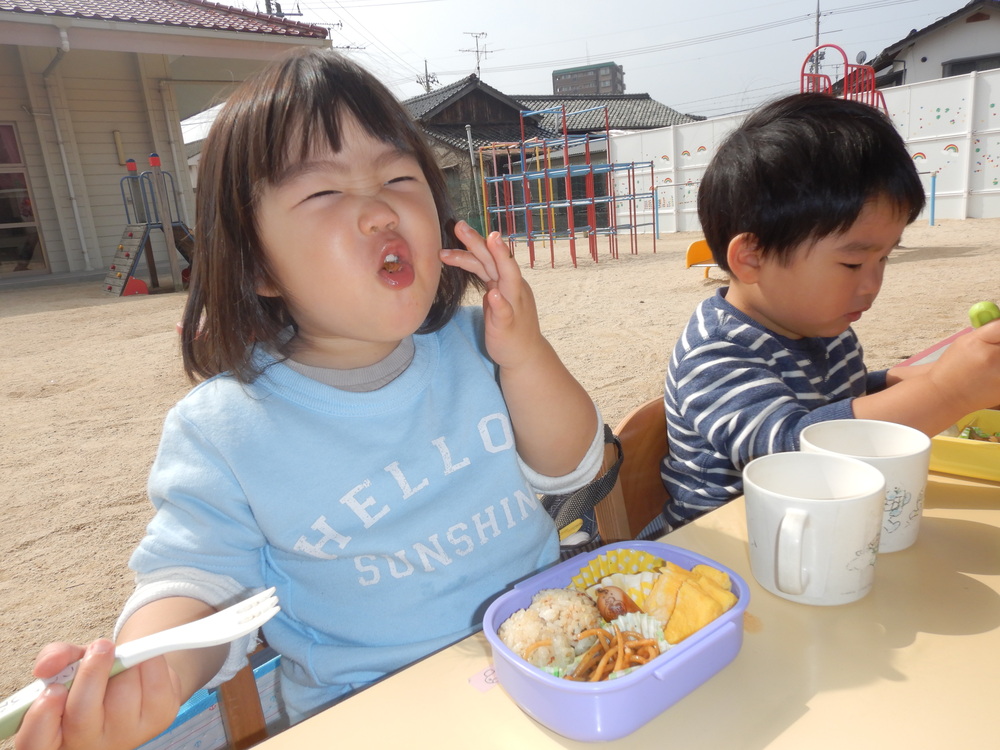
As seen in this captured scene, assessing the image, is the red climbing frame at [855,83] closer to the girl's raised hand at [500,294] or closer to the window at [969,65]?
the girl's raised hand at [500,294]

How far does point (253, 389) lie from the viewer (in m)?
1.02

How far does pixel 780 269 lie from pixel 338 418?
89cm

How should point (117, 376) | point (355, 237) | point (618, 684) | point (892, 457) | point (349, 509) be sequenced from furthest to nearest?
1. point (117, 376)
2. point (349, 509)
3. point (355, 237)
4. point (892, 457)
5. point (618, 684)

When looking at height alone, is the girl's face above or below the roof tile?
below

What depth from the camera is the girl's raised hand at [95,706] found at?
20.8 inches

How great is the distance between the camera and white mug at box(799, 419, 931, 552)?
29.1 inches

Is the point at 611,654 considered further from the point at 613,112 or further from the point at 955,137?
the point at 613,112

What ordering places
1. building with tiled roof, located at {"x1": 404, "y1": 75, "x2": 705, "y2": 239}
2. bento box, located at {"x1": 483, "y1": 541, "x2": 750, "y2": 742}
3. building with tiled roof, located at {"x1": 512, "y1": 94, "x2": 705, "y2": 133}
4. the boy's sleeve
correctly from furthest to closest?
building with tiled roof, located at {"x1": 512, "y1": 94, "x2": 705, "y2": 133} < building with tiled roof, located at {"x1": 404, "y1": 75, "x2": 705, "y2": 239} < the boy's sleeve < bento box, located at {"x1": 483, "y1": 541, "x2": 750, "y2": 742}

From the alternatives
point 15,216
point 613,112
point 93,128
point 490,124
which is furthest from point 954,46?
point 15,216

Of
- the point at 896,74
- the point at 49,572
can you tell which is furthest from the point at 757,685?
the point at 896,74

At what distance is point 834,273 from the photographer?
1288mm

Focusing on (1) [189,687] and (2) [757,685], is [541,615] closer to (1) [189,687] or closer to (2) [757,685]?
(2) [757,685]

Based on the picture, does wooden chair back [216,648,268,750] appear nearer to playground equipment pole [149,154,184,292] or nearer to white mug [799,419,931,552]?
white mug [799,419,931,552]

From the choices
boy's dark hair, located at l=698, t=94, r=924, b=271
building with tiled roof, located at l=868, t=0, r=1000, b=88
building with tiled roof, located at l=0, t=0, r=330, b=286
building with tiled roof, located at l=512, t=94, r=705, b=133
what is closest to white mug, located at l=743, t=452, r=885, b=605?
boy's dark hair, located at l=698, t=94, r=924, b=271
